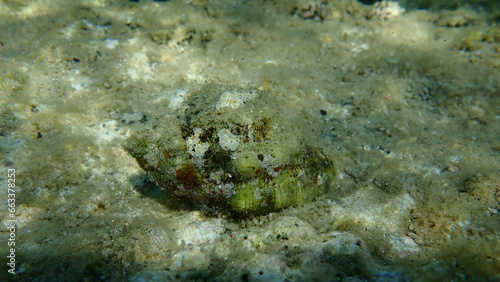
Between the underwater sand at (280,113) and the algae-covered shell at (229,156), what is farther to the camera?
the algae-covered shell at (229,156)

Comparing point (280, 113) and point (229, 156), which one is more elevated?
point (280, 113)

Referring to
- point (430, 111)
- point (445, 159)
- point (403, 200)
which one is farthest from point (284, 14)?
point (403, 200)

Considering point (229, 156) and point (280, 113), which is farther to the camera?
point (280, 113)

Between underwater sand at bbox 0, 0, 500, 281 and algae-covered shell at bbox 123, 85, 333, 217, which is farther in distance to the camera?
algae-covered shell at bbox 123, 85, 333, 217
